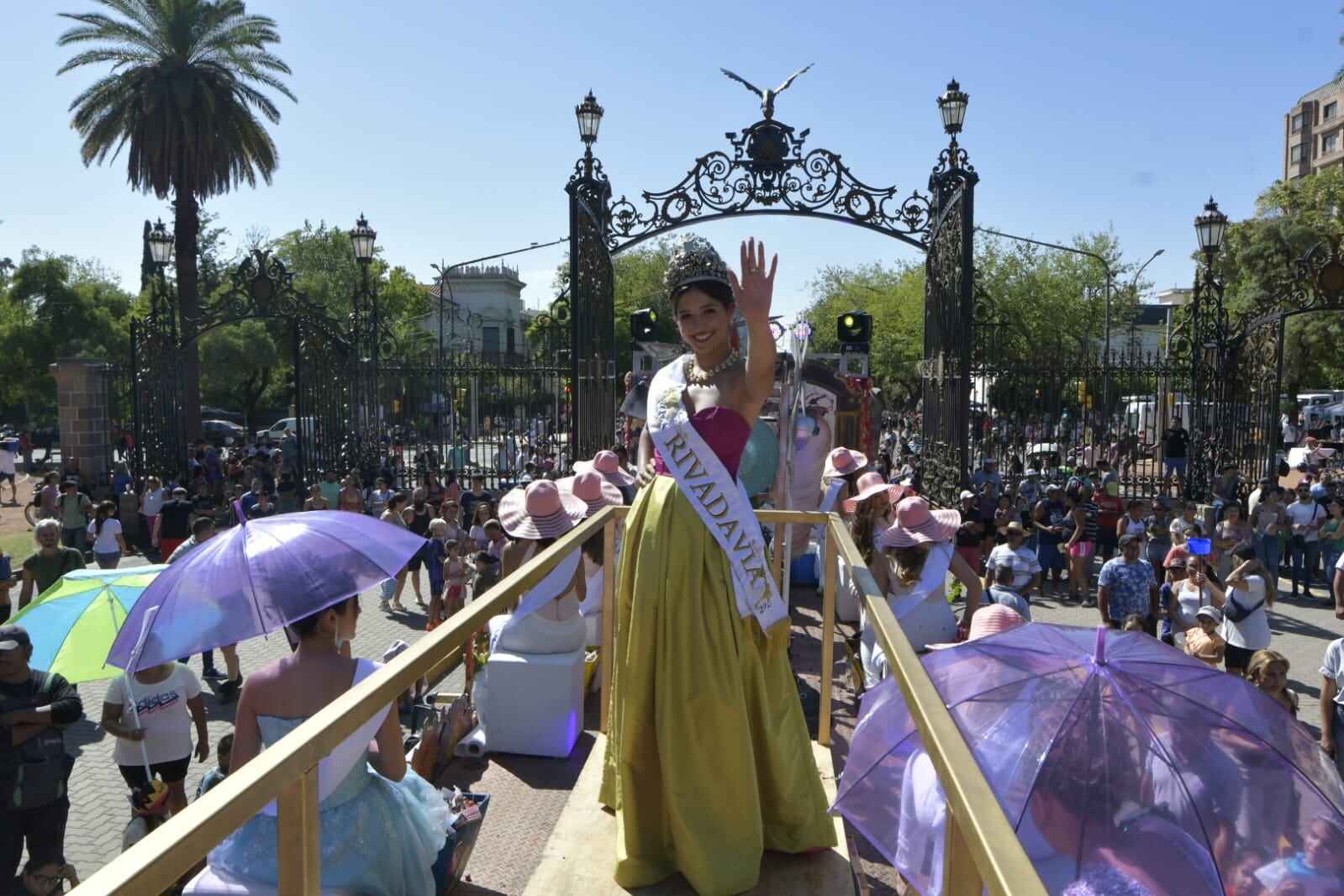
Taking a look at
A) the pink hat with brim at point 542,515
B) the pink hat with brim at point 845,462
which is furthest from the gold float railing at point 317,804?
the pink hat with brim at point 845,462

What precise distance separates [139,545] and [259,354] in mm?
24055

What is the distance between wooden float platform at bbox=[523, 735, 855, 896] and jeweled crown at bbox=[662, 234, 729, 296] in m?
1.77

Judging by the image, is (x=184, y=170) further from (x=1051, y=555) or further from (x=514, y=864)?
(x=514, y=864)

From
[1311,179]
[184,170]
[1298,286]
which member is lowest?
[1298,286]

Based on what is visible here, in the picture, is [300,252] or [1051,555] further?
[300,252]

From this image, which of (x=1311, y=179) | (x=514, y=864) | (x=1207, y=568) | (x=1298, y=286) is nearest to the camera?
(x=514, y=864)

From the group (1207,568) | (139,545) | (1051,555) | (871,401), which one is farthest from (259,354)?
(1207,568)

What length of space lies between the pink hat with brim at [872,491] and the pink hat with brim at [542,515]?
2.01 m

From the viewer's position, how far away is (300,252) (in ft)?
167

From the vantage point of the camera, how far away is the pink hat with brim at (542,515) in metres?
5.60

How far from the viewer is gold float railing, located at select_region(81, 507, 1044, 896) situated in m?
1.20

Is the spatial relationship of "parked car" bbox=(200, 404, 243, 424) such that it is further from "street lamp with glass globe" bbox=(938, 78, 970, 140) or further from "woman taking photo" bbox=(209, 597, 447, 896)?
"woman taking photo" bbox=(209, 597, 447, 896)

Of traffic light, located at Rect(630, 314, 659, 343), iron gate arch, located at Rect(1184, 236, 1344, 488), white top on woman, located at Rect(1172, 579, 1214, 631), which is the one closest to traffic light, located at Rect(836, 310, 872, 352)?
traffic light, located at Rect(630, 314, 659, 343)

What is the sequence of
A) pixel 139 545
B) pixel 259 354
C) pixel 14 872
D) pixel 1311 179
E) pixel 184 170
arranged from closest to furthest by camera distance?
pixel 14 872, pixel 139 545, pixel 184 170, pixel 1311 179, pixel 259 354
